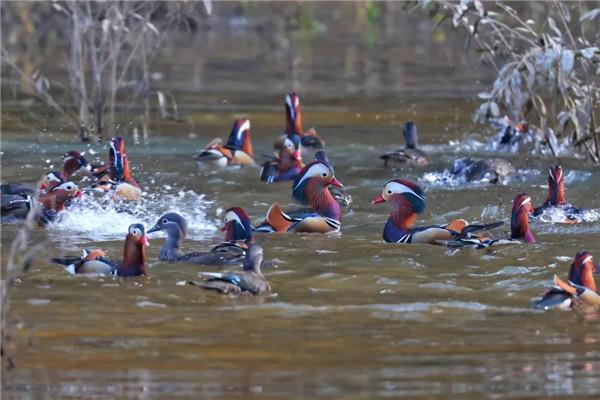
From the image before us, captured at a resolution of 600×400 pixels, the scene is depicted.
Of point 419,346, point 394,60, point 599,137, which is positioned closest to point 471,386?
point 419,346

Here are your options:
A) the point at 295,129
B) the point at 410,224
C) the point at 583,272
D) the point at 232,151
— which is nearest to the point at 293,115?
the point at 295,129

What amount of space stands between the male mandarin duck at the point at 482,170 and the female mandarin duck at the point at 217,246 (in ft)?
10.8

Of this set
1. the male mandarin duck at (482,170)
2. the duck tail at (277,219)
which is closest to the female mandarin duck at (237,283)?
the duck tail at (277,219)

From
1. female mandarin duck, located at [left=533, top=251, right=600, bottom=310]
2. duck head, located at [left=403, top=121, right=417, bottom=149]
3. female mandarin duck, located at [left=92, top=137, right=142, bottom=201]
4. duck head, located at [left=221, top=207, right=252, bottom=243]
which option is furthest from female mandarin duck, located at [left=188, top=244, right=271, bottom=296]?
duck head, located at [left=403, top=121, right=417, bottom=149]

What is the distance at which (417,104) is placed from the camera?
18.0 m

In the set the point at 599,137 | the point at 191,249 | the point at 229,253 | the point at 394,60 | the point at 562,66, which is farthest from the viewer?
the point at 394,60

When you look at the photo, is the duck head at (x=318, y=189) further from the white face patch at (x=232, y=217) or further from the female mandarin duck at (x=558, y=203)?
the female mandarin duck at (x=558, y=203)

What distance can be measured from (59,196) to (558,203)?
11.9ft

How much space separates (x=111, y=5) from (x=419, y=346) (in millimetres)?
7655

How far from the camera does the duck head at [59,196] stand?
11258 mm

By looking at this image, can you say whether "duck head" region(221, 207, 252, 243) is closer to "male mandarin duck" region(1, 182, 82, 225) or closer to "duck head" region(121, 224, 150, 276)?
"duck head" region(121, 224, 150, 276)

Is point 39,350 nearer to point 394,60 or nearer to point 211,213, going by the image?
point 211,213

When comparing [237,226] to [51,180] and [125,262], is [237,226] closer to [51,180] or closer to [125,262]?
[125,262]

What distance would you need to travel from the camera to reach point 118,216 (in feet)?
37.2
